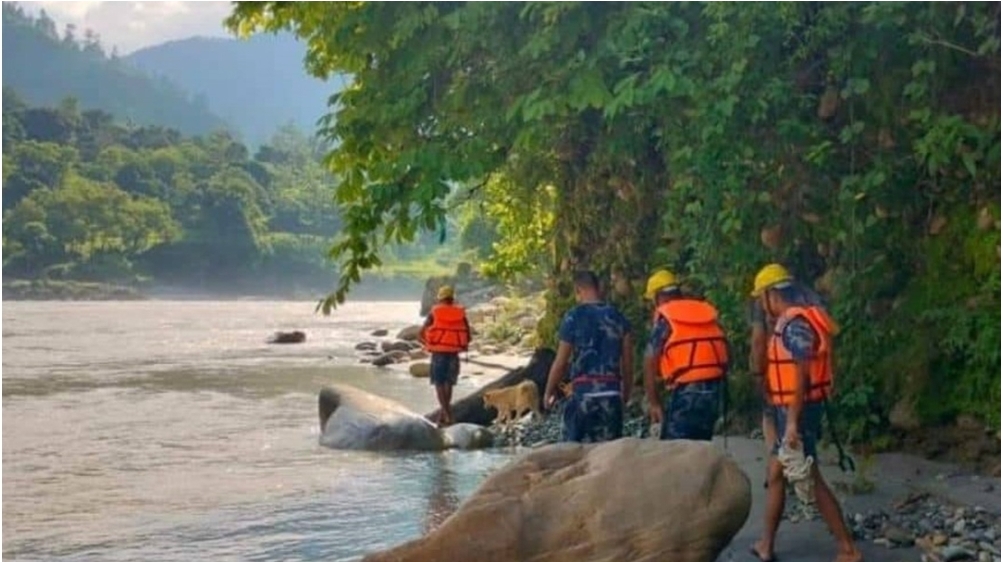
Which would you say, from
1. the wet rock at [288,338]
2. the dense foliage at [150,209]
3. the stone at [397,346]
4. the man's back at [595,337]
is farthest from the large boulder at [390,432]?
the dense foliage at [150,209]

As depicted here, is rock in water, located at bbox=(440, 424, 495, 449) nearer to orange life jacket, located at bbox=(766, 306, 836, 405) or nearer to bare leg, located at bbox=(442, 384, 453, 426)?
bare leg, located at bbox=(442, 384, 453, 426)

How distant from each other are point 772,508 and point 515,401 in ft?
23.3

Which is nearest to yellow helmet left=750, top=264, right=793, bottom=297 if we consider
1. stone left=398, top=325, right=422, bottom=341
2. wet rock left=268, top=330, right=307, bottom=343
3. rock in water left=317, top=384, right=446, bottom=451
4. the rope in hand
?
the rope in hand

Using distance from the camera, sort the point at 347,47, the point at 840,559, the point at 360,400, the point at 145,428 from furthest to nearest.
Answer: the point at 145,428, the point at 360,400, the point at 347,47, the point at 840,559

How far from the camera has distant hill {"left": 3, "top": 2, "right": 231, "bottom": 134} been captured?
13200cm

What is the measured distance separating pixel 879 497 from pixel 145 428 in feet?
32.7

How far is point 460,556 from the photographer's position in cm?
629

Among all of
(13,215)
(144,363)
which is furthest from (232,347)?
(13,215)

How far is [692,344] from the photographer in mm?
7195

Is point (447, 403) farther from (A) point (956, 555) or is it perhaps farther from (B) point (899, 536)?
(A) point (956, 555)

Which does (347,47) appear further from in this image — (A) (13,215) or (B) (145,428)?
(A) (13,215)

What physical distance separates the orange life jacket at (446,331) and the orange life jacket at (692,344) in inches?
243

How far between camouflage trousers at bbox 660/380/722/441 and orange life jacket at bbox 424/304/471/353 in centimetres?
607

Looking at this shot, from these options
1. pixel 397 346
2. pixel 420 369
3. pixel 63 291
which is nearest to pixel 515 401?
pixel 420 369
